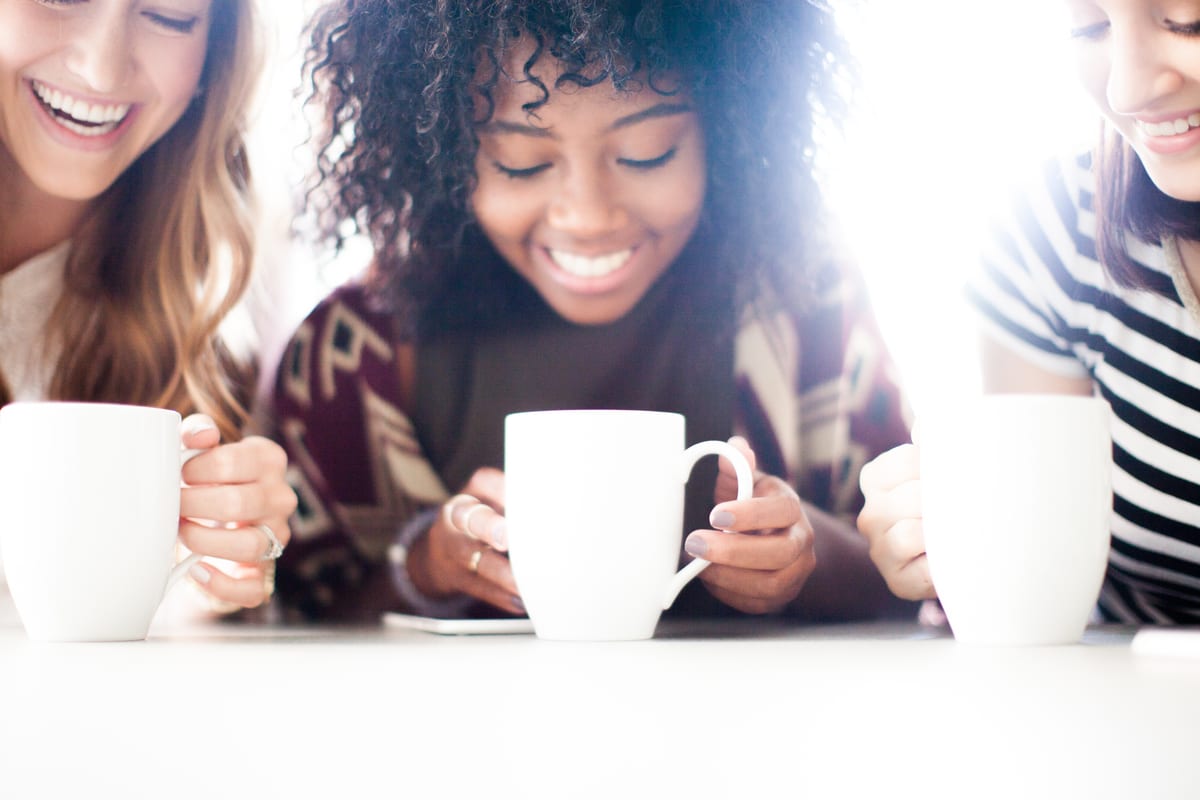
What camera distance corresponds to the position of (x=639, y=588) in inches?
24.8

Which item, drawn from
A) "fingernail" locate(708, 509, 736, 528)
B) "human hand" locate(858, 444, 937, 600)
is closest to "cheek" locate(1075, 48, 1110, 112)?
"human hand" locate(858, 444, 937, 600)

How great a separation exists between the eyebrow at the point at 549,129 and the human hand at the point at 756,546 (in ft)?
1.01

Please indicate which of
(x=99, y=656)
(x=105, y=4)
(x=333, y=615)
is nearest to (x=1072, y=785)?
(x=99, y=656)

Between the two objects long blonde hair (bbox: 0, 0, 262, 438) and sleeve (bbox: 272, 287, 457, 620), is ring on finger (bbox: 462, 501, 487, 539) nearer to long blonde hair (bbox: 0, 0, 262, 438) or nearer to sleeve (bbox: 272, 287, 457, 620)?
sleeve (bbox: 272, 287, 457, 620)

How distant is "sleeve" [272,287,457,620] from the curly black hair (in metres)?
0.06

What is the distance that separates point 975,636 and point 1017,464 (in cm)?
10

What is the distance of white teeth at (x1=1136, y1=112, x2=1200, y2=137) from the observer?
81 centimetres

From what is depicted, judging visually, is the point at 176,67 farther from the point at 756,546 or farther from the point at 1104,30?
the point at 1104,30

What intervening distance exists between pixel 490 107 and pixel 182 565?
0.46 m

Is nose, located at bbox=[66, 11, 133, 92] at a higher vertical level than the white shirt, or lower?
higher

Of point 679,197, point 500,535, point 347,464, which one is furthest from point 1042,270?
point 347,464

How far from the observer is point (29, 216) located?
963mm

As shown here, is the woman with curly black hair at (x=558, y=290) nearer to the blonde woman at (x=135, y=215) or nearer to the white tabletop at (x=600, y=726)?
the blonde woman at (x=135, y=215)

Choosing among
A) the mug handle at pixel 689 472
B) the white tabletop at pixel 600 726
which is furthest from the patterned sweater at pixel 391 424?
the white tabletop at pixel 600 726
